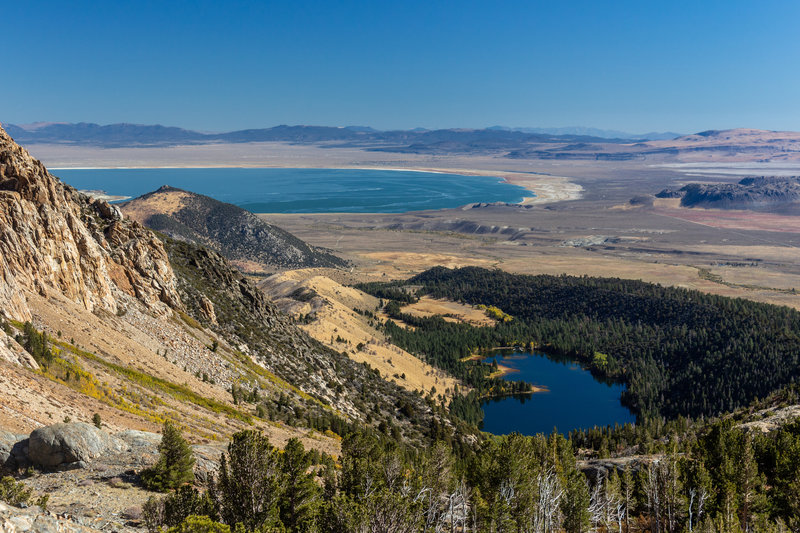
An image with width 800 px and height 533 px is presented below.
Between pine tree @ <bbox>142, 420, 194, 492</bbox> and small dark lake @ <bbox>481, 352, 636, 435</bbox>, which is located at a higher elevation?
pine tree @ <bbox>142, 420, 194, 492</bbox>

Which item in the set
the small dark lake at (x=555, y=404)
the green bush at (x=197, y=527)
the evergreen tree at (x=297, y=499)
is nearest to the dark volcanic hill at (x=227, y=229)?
the small dark lake at (x=555, y=404)

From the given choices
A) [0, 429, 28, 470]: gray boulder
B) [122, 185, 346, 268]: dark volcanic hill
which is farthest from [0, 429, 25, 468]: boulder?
[122, 185, 346, 268]: dark volcanic hill

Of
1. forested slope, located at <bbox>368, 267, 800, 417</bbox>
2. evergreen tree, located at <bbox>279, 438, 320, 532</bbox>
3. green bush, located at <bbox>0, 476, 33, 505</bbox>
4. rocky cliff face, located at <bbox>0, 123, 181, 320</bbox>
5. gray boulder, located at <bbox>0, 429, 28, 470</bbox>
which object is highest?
rocky cliff face, located at <bbox>0, 123, 181, 320</bbox>

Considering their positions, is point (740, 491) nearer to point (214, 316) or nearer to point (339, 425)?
point (339, 425)

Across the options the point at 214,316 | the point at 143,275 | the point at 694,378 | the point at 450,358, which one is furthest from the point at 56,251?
the point at 694,378

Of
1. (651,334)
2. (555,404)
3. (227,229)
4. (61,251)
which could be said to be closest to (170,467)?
(61,251)

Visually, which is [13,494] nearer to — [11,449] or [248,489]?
[11,449]

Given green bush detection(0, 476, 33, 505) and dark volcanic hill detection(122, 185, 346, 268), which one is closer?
green bush detection(0, 476, 33, 505)

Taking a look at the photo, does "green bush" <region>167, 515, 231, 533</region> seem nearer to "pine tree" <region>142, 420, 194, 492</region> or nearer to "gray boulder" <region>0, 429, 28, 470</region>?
"pine tree" <region>142, 420, 194, 492</region>
